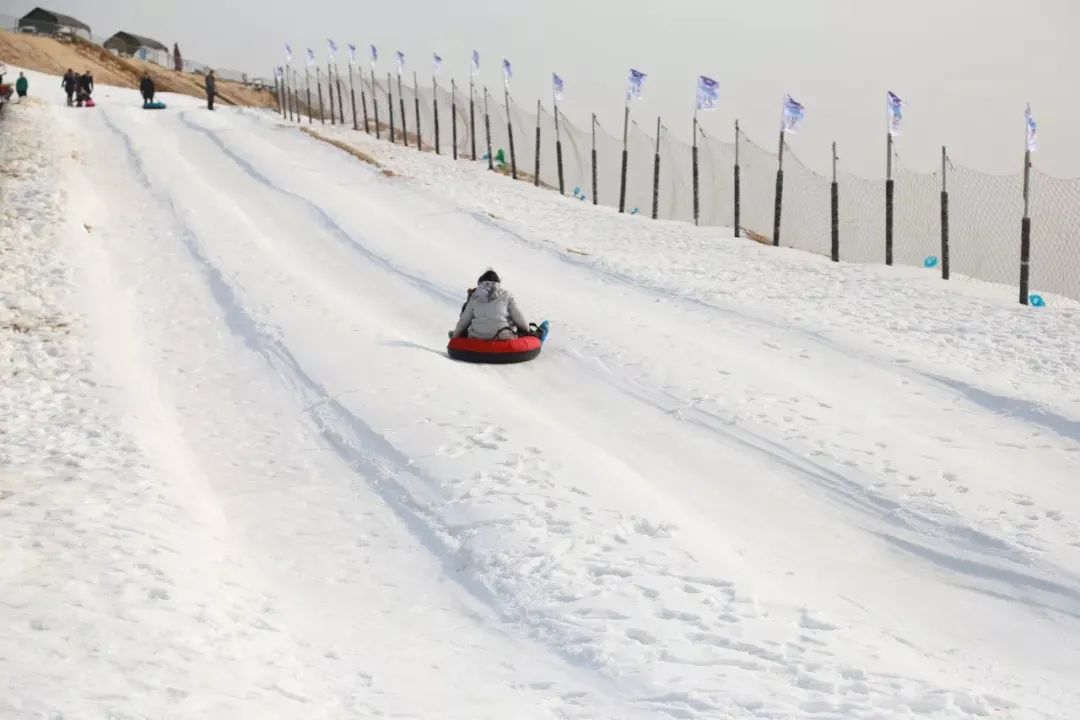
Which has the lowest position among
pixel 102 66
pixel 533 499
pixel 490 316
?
pixel 533 499

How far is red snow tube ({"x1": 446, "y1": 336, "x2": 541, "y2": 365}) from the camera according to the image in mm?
12172

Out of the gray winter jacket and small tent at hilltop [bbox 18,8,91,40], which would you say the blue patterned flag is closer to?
the gray winter jacket

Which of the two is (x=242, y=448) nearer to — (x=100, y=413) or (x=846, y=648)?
(x=100, y=413)

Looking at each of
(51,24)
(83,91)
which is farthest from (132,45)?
(83,91)

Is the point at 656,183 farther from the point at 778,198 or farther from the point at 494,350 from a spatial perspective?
the point at 494,350

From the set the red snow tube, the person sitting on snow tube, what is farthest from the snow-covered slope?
the person sitting on snow tube

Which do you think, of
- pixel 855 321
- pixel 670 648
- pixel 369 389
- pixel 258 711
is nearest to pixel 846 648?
pixel 670 648

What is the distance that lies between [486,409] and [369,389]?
1.36 m

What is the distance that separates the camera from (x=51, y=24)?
75.1m

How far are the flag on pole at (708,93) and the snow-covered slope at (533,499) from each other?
29.5 ft

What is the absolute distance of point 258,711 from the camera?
5.12 meters

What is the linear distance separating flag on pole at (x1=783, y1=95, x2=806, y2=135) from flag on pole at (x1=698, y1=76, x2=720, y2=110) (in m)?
3.19

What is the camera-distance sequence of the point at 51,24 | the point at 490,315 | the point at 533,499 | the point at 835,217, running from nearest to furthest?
the point at 533,499 → the point at 490,315 → the point at 835,217 → the point at 51,24

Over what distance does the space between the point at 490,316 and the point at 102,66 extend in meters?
61.6
